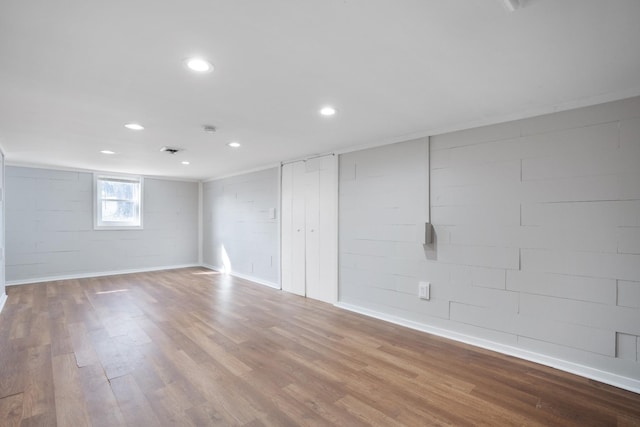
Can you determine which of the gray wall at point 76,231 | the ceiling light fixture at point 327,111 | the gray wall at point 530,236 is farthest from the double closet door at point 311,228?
the gray wall at point 76,231

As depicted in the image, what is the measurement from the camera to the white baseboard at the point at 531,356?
2291mm

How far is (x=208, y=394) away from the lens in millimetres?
2145

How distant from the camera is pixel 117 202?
674cm

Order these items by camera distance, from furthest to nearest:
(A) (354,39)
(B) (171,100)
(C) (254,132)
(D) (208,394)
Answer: (C) (254,132)
(B) (171,100)
(D) (208,394)
(A) (354,39)

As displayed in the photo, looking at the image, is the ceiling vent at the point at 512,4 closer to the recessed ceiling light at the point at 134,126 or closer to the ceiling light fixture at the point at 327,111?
the ceiling light fixture at the point at 327,111

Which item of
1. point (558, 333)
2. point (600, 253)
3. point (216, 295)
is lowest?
point (216, 295)

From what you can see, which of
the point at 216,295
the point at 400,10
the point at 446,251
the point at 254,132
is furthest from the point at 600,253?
the point at 216,295

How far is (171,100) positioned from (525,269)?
348cm

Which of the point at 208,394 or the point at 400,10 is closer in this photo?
the point at 400,10

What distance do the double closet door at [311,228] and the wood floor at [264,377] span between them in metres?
0.88

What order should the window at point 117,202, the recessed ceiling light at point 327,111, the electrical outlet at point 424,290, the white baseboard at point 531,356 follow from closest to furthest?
the white baseboard at point 531,356, the recessed ceiling light at point 327,111, the electrical outlet at point 424,290, the window at point 117,202

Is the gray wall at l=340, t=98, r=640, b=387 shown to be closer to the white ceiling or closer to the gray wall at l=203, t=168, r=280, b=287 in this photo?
the white ceiling

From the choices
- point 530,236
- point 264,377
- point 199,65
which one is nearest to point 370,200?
point 530,236

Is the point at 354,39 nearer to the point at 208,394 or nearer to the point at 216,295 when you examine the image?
the point at 208,394
